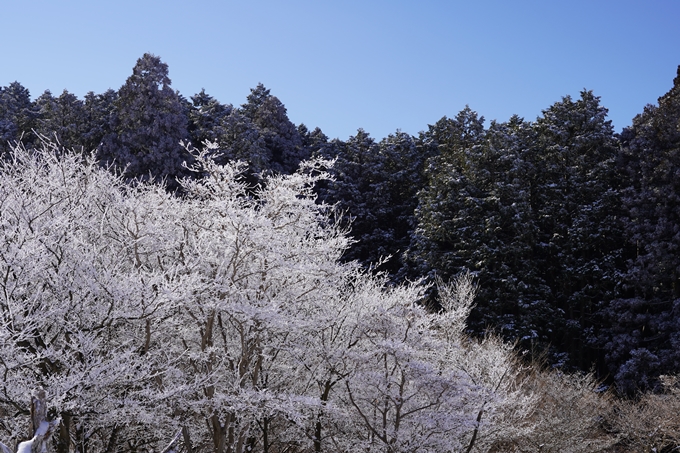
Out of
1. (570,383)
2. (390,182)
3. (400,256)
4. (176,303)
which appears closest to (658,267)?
(570,383)

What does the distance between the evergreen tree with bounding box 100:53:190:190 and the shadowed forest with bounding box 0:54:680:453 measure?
9 centimetres

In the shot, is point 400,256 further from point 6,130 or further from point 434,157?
point 6,130

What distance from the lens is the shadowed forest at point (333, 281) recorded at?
712 cm

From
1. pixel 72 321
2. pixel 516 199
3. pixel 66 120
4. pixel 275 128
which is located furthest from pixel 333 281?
pixel 275 128

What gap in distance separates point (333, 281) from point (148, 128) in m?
16.4

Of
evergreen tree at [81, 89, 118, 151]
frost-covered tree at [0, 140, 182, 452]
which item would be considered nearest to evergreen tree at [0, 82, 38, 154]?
evergreen tree at [81, 89, 118, 151]

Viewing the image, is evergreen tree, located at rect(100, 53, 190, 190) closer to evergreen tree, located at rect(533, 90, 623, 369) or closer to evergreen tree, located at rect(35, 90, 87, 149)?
evergreen tree, located at rect(35, 90, 87, 149)

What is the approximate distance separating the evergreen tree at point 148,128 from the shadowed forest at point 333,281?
3.5 inches

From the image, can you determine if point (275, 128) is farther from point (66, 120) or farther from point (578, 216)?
point (578, 216)

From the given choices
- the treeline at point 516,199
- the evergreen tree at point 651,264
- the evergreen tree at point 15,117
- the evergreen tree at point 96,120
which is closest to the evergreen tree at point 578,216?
→ the treeline at point 516,199

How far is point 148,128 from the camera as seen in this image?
76.3 ft

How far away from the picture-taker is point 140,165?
23172mm

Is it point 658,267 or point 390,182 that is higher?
point 390,182

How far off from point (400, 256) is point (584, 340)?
291 inches
